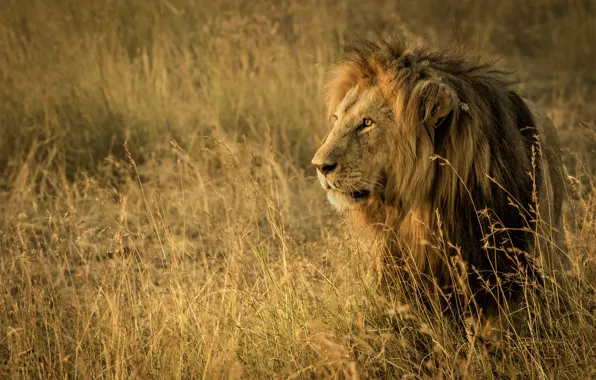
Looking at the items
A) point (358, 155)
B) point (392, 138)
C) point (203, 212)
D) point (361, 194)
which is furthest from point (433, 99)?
point (203, 212)

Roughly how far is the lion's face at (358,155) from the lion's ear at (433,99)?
139 mm

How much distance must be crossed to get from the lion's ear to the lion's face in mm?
139

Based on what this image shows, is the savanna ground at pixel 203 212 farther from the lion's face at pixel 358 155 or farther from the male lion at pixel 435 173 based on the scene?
the lion's face at pixel 358 155

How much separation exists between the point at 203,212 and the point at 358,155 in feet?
6.49

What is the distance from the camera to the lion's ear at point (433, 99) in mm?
3000

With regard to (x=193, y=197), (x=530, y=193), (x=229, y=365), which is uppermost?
(x=530, y=193)

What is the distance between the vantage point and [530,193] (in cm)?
322

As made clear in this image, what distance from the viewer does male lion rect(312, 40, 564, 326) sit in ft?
10.0

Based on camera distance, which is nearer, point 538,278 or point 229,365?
point 229,365

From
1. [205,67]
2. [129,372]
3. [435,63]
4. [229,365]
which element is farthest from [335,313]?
[205,67]

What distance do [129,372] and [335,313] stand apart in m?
0.86

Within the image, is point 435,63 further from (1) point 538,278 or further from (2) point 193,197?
(2) point 193,197

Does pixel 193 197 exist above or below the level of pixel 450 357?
below

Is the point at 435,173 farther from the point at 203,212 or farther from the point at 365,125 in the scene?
the point at 203,212
